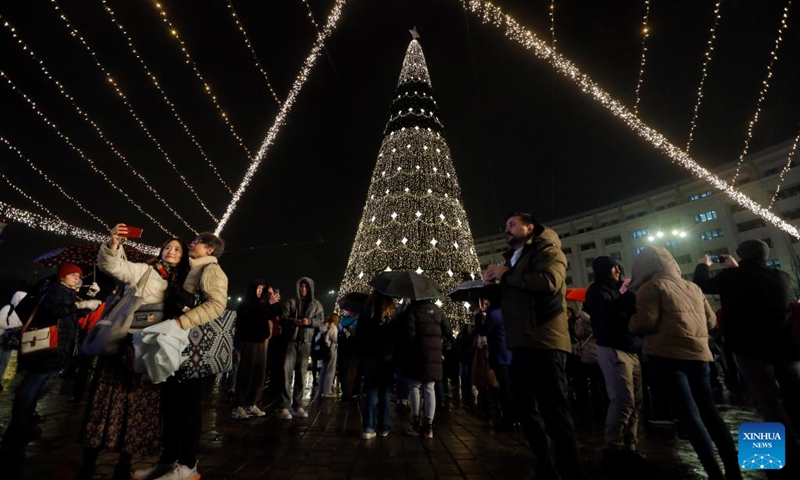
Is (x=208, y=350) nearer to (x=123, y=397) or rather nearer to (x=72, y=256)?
(x=123, y=397)

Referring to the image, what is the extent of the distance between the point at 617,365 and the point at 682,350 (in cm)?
82

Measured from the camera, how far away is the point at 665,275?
10.4 ft

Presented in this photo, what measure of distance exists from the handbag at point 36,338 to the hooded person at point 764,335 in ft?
22.3

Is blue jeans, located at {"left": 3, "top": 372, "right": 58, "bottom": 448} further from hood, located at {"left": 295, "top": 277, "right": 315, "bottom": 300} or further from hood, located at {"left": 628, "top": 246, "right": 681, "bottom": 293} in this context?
hood, located at {"left": 628, "top": 246, "right": 681, "bottom": 293}

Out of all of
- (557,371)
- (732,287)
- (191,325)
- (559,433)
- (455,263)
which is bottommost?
(559,433)

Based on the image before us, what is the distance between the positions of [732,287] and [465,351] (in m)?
6.75

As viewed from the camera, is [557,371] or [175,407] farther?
[175,407]

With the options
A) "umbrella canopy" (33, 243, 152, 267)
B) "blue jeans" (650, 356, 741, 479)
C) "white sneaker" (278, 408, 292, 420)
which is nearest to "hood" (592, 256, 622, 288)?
"blue jeans" (650, 356, 741, 479)

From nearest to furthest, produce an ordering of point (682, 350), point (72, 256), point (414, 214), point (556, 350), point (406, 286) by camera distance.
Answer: point (556, 350) → point (682, 350) → point (406, 286) → point (72, 256) → point (414, 214)

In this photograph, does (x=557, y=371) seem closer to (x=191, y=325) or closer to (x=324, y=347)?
(x=191, y=325)

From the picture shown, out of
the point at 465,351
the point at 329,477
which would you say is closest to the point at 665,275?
the point at 329,477

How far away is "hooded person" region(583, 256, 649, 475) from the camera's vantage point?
10.8ft

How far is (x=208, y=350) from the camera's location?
2.79m

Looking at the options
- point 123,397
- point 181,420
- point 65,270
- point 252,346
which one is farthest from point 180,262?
point 252,346
